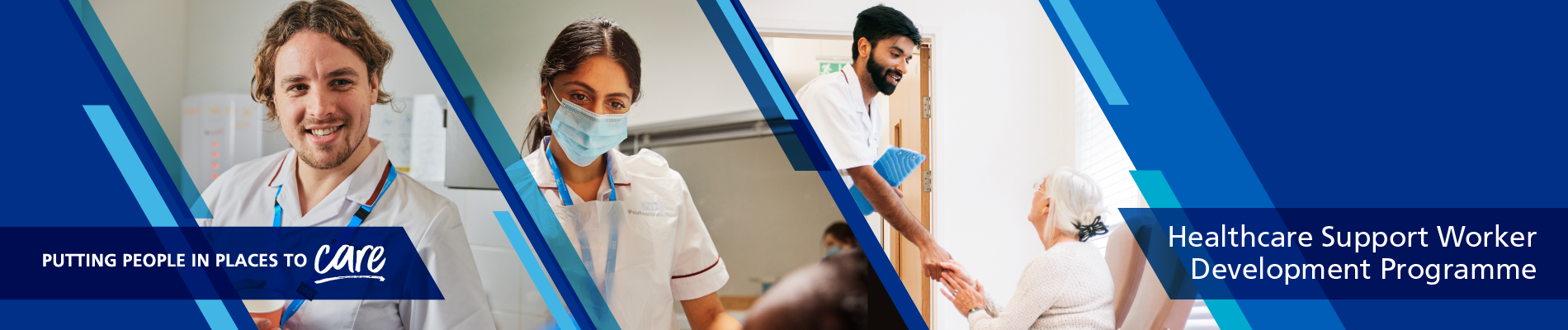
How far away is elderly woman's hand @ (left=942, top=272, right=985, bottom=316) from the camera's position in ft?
7.15

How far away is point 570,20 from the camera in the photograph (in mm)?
1998

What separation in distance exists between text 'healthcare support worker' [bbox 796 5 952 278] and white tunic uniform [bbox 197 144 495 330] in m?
0.93

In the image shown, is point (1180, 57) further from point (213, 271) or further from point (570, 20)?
point (213, 271)

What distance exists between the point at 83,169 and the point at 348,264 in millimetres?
765

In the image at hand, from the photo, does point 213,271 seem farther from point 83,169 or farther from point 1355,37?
point 1355,37

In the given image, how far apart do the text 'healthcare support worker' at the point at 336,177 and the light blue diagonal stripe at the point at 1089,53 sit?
5.41 feet

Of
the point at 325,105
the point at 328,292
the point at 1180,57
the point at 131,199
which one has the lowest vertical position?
the point at 328,292

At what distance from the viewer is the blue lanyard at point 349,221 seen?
1.85 m

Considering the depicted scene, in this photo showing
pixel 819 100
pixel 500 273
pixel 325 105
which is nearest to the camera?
pixel 325 105

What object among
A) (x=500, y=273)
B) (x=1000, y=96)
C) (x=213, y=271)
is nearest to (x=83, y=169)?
(x=213, y=271)

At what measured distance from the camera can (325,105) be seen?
1.86m

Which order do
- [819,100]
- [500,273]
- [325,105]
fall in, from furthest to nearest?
1. [819,100]
2. [500,273]
3. [325,105]

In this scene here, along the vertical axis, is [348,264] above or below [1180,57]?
below

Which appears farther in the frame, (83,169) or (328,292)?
(83,169)
